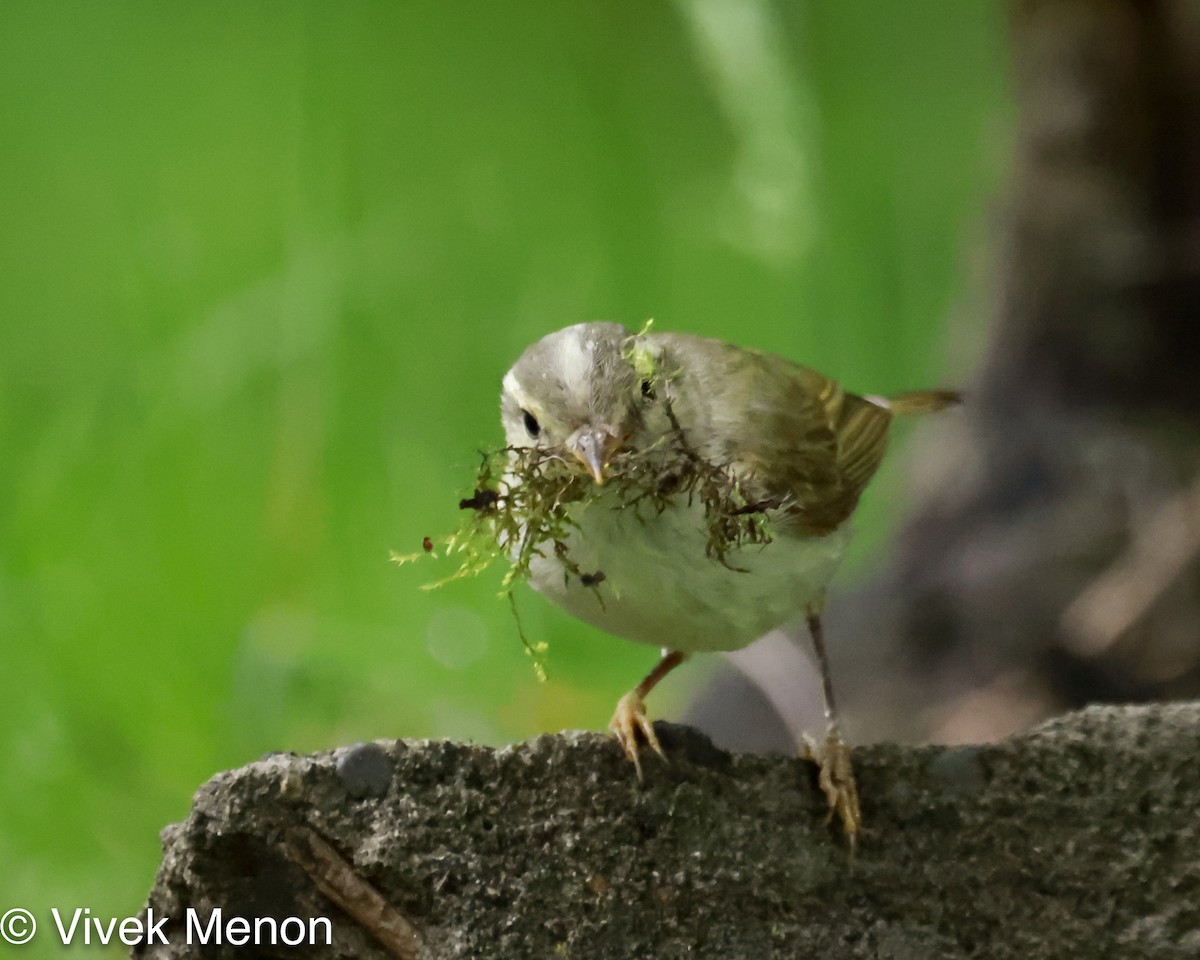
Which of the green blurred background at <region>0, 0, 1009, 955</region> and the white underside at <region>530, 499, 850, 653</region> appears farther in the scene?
the green blurred background at <region>0, 0, 1009, 955</region>

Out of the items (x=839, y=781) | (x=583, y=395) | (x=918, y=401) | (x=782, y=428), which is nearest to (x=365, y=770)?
(x=583, y=395)

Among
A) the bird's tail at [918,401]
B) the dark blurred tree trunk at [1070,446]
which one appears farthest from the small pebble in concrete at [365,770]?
the dark blurred tree trunk at [1070,446]

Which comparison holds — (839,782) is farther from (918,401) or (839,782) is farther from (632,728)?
(918,401)

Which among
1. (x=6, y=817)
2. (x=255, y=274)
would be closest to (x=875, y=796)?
(x=6, y=817)

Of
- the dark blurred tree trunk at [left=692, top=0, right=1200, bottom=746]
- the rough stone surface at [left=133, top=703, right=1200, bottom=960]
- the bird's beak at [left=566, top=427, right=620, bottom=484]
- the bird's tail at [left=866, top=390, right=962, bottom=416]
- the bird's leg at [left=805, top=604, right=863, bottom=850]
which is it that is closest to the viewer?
the rough stone surface at [left=133, top=703, right=1200, bottom=960]

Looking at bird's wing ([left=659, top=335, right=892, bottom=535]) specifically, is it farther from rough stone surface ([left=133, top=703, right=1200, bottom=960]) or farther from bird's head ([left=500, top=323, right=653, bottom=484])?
rough stone surface ([left=133, top=703, right=1200, bottom=960])

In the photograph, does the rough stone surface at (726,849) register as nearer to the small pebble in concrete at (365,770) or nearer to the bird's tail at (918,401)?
the small pebble in concrete at (365,770)

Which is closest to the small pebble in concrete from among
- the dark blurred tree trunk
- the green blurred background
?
the green blurred background
